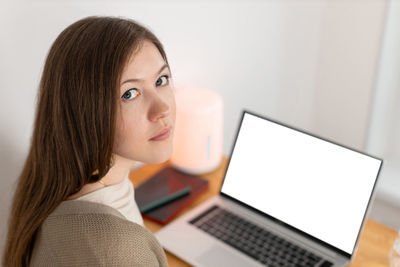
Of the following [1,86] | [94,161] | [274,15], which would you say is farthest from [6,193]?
[274,15]

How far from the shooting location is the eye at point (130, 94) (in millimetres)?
762

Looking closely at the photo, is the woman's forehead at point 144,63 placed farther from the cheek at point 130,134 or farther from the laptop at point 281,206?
the laptop at point 281,206

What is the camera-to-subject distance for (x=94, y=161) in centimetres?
75

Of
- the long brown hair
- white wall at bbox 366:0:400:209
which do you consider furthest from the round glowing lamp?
white wall at bbox 366:0:400:209

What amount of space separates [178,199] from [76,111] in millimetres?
510

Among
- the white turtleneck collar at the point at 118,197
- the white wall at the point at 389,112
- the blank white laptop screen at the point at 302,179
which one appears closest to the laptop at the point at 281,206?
the blank white laptop screen at the point at 302,179

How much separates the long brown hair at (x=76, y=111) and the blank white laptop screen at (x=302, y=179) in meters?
0.37

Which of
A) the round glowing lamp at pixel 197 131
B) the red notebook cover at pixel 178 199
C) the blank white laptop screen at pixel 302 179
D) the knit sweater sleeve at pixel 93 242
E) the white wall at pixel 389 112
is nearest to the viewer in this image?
the knit sweater sleeve at pixel 93 242

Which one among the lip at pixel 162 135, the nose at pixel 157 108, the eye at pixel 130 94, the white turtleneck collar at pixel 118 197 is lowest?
the white turtleneck collar at pixel 118 197

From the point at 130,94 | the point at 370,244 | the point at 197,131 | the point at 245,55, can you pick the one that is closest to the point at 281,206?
the point at 370,244

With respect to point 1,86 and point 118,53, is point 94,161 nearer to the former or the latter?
point 118,53

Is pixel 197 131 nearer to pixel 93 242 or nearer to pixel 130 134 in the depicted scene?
pixel 130 134

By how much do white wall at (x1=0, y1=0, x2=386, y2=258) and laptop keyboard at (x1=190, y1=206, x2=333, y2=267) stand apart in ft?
1.45

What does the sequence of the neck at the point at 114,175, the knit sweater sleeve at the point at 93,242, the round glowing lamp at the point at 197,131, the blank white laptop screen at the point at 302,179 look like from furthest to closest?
the round glowing lamp at the point at 197,131 → the blank white laptop screen at the point at 302,179 → the neck at the point at 114,175 → the knit sweater sleeve at the point at 93,242
